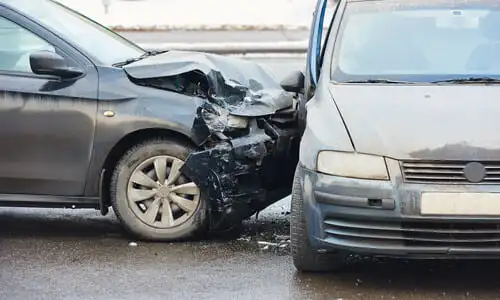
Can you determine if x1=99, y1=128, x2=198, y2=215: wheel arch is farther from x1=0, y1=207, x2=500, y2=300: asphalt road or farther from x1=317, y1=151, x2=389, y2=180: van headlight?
x1=317, y1=151, x2=389, y2=180: van headlight

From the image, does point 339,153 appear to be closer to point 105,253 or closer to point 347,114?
point 347,114

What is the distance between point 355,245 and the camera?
498 centimetres

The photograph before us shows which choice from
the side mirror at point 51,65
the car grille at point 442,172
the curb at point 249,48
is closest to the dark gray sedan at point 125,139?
the side mirror at point 51,65

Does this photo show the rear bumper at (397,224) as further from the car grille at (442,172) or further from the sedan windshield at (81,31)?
the sedan windshield at (81,31)

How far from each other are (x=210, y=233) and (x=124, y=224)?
2.10 ft

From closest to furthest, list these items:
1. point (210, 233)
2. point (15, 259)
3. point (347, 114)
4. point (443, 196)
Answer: point (443, 196) → point (347, 114) → point (15, 259) → point (210, 233)

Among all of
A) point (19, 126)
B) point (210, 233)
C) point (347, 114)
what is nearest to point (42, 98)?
point (19, 126)

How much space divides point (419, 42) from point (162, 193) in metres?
2.02

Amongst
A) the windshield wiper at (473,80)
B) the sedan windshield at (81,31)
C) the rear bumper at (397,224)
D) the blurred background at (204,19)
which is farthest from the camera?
the blurred background at (204,19)

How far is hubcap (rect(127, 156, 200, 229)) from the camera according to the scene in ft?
20.3

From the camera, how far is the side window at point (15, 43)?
6.37 meters

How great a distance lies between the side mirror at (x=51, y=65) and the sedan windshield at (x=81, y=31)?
0.75 feet

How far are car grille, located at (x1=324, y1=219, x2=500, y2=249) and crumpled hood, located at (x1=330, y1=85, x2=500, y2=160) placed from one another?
37cm

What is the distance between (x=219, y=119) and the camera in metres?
6.21
